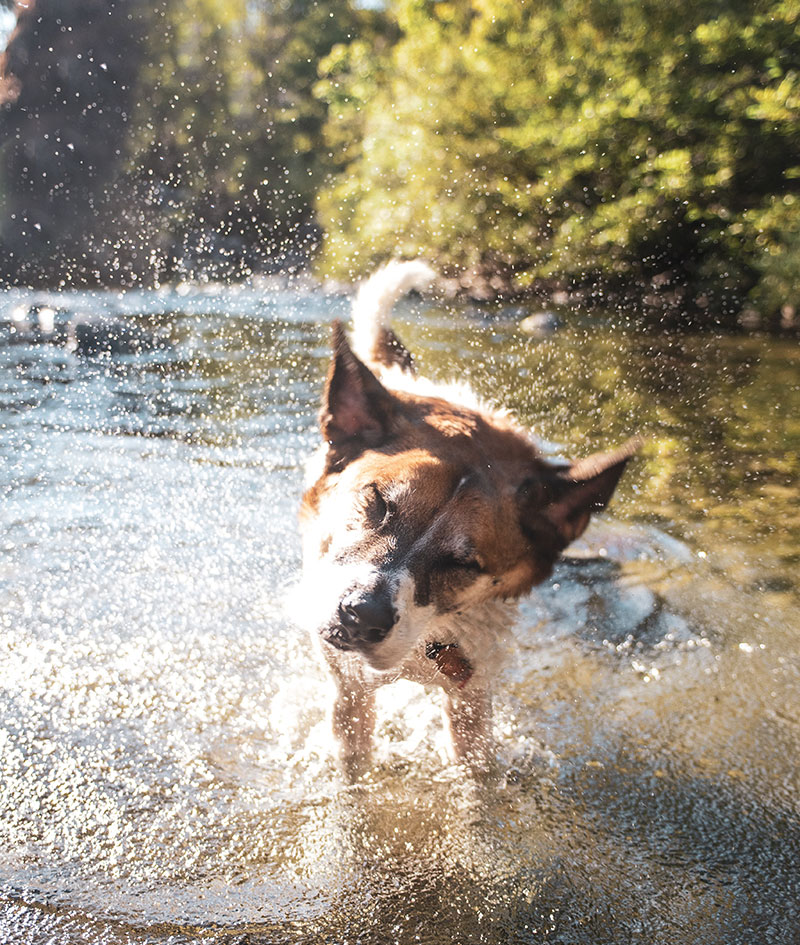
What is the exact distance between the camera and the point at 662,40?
12.6 m

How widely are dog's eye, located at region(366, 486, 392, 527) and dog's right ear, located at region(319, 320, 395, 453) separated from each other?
383 millimetres

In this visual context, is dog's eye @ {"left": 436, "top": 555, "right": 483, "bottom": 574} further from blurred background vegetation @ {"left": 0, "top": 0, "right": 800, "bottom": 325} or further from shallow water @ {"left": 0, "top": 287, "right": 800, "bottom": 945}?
blurred background vegetation @ {"left": 0, "top": 0, "right": 800, "bottom": 325}

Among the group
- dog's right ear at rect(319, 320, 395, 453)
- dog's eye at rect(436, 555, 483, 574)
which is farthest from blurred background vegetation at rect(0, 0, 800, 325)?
dog's eye at rect(436, 555, 483, 574)

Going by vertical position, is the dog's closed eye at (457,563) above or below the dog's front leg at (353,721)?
above

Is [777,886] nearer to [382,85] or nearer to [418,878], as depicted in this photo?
[418,878]

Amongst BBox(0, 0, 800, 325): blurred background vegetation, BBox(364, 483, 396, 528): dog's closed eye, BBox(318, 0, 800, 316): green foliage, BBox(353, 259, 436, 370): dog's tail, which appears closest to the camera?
BBox(364, 483, 396, 528): dog's closed eye

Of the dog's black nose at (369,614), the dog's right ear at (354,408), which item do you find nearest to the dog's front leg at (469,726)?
the dog's black nose at (369,614)

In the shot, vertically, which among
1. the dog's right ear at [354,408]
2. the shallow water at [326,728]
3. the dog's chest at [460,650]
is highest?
the dog's right ear at [354,408]

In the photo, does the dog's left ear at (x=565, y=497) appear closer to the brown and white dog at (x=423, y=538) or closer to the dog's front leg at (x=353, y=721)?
the brown and white dog at (x=423, y=538)

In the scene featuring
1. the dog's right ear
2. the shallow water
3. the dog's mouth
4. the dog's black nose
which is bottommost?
the shallow water

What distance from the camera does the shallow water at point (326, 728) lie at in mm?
2416

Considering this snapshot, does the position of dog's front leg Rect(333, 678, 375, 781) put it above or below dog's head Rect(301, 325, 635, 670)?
below

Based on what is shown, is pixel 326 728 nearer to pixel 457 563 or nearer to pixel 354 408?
pixel 457 563

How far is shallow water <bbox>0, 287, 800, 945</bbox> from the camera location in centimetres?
242
